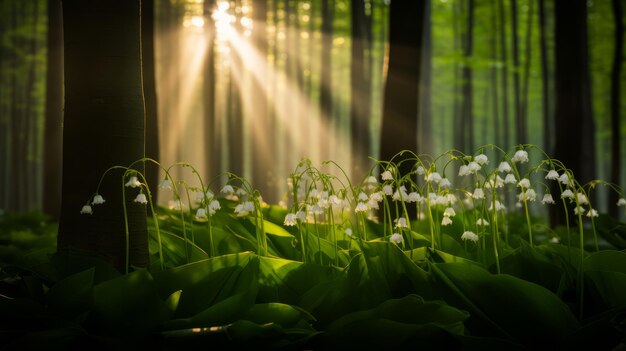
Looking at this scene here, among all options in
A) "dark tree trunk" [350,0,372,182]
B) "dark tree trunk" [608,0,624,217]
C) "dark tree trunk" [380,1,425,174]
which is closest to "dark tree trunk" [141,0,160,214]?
"dark tree trunk" [380,1,425,174]

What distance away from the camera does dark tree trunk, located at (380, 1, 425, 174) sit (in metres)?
7.25

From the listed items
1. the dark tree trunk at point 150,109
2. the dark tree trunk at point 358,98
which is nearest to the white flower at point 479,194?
the dark tree trunk at point 150,109

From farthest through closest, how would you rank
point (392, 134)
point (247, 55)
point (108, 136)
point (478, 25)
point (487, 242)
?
point (247, 55)
point (478, 25)
point (392, 134)
point (487, 242)
point (108, 136)

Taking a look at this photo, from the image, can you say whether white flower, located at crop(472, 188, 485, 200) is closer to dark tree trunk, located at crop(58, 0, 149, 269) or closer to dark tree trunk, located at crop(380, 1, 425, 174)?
dark tree trunk, located at crop(58, 0, 149, 269)

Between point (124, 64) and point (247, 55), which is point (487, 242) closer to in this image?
point (124, 64)

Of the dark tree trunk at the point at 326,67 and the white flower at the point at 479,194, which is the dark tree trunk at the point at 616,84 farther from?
the white flower at the point at 479,194

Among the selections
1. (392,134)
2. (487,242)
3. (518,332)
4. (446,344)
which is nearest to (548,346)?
(518,332)

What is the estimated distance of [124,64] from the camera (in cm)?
371

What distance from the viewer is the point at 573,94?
9164 millimetres

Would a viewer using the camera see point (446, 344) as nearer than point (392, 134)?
Yes

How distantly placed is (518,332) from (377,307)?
665 mm

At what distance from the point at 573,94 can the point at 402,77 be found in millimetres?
3288

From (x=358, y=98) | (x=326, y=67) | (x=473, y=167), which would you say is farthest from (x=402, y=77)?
(x=326, y=67)

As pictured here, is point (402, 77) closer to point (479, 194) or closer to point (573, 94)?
point (573, 94)
